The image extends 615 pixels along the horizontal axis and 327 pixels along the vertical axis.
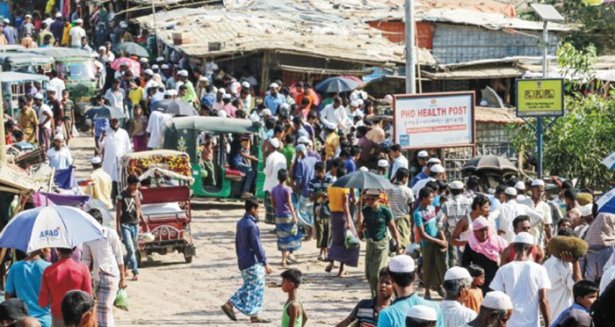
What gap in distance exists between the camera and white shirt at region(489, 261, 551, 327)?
446 inches

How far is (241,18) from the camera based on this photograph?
33.2 metres

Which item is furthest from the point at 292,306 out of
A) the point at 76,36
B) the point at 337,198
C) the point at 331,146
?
the point at 76,36

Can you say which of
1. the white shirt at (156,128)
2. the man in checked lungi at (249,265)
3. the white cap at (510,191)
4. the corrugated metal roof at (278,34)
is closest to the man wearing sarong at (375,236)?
the man in checked lungi at (249,265)

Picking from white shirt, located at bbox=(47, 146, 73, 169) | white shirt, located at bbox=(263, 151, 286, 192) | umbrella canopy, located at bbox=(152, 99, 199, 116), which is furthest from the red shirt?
umbrella canopy, located at bbox=(152, 99, 199, 116)

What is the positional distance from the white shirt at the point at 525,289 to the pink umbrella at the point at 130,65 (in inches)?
790

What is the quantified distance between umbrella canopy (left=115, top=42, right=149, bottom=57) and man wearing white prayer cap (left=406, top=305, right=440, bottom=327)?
81.3ft

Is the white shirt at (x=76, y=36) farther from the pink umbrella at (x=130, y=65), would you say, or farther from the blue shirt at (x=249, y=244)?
the blue shirt at (x=249, y=244)

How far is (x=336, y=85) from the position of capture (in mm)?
27906

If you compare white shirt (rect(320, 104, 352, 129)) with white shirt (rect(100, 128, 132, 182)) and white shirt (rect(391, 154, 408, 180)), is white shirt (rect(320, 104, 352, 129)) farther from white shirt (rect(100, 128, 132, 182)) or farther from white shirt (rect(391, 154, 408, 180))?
white shirt (rect(391, 154, 408, 180))

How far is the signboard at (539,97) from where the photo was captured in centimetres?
1919

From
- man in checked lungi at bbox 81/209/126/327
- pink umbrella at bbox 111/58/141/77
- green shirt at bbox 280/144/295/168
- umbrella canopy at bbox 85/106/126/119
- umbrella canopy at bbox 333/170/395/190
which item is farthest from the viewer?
pink umbrella at bbox 111/58/141/77

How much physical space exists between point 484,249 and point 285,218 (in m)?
4.91

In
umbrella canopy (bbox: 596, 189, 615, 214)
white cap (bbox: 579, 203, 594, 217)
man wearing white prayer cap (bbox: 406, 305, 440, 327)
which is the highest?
umbrella canopy (bbox: 596, 189, 615, 214)

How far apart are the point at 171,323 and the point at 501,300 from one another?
259 inches
